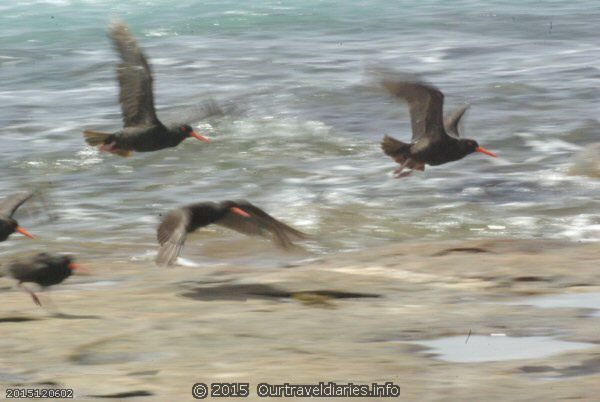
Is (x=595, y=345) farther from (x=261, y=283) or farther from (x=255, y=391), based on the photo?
(x=261, y=283)

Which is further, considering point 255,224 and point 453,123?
point 453,123

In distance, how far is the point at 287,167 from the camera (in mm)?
15539

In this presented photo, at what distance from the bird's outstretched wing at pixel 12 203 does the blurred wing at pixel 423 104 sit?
355cm

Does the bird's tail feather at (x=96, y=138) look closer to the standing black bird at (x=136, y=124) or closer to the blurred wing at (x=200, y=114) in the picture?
the standing black bird at (x=136, y=124)

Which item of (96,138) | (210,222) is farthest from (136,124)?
(210,222)

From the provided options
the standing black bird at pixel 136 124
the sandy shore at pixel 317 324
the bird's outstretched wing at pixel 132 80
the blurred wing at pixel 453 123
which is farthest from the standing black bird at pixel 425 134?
the sandy shore at pixel 317 324

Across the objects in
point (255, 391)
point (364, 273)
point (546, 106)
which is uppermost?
point (255, 391)

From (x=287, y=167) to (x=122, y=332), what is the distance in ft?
28.3

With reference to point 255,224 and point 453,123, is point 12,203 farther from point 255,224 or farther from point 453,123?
point 453,123

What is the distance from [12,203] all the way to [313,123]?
8.98 metres

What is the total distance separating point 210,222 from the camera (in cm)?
904

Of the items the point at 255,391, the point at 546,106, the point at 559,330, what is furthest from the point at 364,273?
the point at 546,106

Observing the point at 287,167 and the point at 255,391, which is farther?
the point at 287,167

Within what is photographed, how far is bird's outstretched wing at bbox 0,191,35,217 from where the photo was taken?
9755mm
